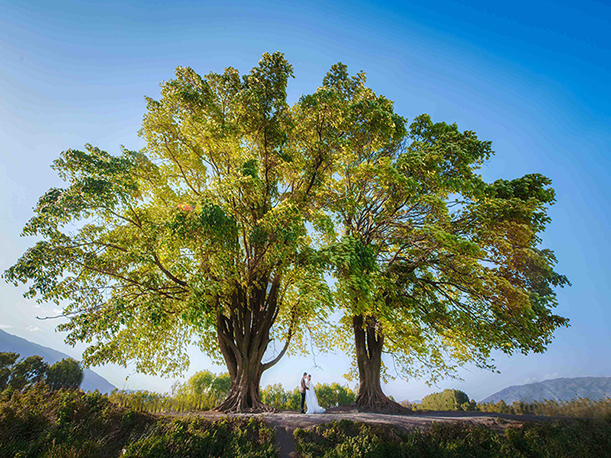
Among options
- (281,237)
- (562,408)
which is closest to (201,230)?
(281,237)

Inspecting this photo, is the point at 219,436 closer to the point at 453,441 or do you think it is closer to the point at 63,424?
the point at 63,424

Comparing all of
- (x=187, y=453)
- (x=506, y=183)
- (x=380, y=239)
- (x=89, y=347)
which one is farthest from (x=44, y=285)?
(x=506, y=183)

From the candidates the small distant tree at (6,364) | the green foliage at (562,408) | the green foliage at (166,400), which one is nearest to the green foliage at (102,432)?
the green foliage at (166,400)

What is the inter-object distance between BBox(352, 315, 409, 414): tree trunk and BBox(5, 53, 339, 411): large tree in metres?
3.37

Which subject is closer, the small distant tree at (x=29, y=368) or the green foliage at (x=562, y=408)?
the green foliage at (x=562, y=408)

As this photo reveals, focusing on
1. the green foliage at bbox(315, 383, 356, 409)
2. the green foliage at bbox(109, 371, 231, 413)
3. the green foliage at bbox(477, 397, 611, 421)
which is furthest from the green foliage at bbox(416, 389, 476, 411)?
the green foliage at bbox(109, 371, 231, 413)

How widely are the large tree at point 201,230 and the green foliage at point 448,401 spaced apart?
42.6 feet

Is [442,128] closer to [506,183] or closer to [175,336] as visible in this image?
[506,183]

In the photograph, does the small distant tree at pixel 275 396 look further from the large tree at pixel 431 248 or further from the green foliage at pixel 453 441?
the green foliage at pixel 453 441

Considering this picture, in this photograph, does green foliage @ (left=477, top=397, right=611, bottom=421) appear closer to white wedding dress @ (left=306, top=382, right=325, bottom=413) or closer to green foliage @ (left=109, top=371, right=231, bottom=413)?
white wedding dress @ (left=306, top=382, right=325, bottom=413)

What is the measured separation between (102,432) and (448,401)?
2072 centimetres

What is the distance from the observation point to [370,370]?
44.2ft

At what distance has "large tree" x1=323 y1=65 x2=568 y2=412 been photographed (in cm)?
1062

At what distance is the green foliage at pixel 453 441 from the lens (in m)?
6.71
